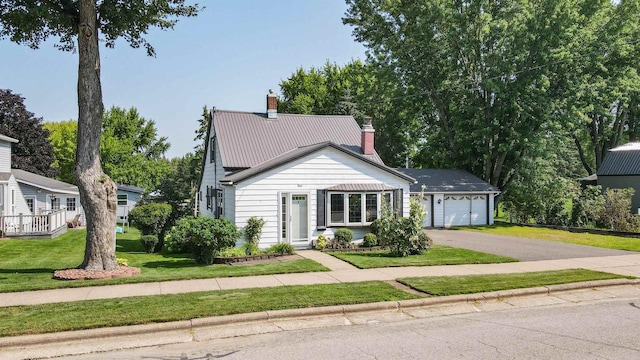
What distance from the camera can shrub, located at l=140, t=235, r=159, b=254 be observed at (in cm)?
1804

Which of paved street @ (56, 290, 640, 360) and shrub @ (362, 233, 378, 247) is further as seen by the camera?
shrub @ (362, 233, 378, 247)

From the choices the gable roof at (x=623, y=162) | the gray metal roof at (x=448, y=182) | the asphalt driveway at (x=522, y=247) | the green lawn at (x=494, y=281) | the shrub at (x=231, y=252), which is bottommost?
the asphalt driveway at (x=522, y=247)

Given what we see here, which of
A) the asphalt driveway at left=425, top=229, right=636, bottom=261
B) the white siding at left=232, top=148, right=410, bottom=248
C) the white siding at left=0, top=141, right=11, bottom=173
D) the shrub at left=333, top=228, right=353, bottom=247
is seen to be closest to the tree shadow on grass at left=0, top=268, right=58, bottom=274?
the white siding at left=232, top=148, right=410, bottom=248

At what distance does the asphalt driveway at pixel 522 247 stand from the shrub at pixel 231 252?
9245 mm

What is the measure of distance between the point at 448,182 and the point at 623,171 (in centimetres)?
1436

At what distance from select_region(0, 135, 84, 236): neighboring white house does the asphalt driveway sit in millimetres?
20178

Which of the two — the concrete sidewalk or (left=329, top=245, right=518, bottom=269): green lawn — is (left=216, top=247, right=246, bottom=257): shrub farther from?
(left=329, top=245, right=518, bottom=269): green lawn

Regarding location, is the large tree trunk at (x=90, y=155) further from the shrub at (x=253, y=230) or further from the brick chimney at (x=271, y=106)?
the brick chimney at (x=271, y=106)

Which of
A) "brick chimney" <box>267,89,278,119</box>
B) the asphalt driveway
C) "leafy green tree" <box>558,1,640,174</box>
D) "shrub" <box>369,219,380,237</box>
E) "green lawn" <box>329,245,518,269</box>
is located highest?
"leafy green tree" <box>558,1,640,174</box>

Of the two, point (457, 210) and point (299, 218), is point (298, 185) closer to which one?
point (299, 218)

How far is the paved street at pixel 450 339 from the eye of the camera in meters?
6.79

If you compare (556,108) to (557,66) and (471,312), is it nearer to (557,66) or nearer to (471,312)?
(557,66)

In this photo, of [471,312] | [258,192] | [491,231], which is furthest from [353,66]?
[471,312]

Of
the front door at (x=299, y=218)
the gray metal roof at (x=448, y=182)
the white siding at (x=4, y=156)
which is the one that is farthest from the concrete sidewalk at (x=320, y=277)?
the white siding at (x=4, y=156)
